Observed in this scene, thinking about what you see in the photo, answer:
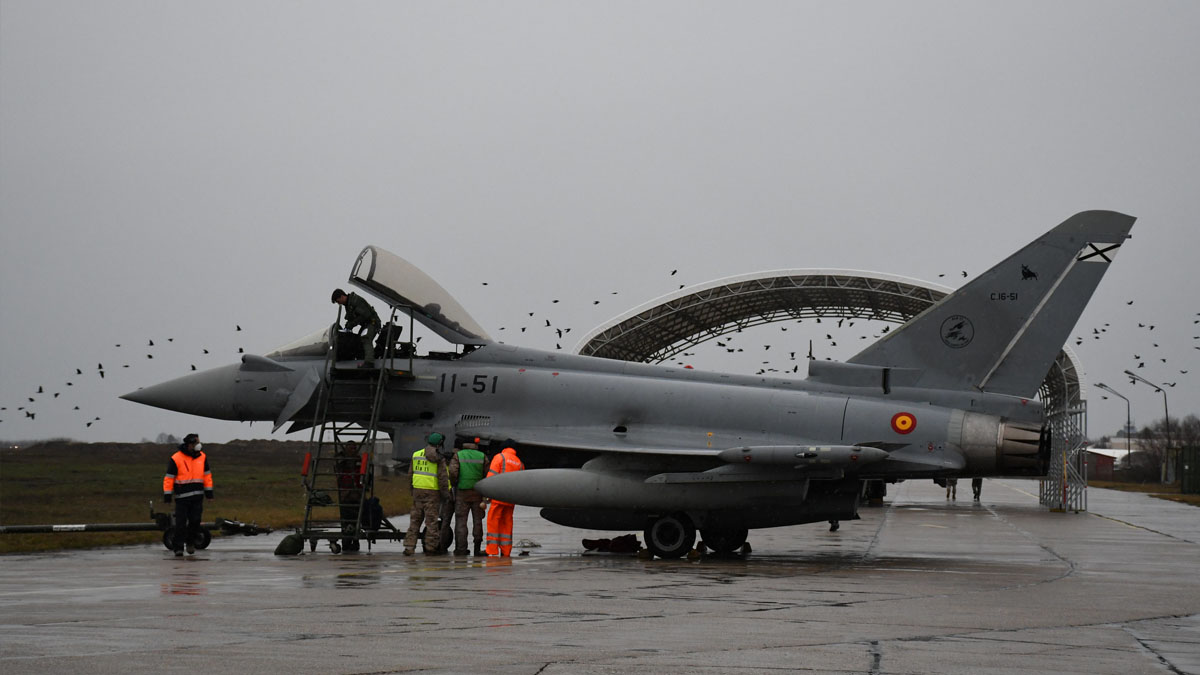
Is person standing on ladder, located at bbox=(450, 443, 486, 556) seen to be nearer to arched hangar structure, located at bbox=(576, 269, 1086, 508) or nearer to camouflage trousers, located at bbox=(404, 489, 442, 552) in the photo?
camouflage trousers, located at bbox=(404, 489, 442, 552)

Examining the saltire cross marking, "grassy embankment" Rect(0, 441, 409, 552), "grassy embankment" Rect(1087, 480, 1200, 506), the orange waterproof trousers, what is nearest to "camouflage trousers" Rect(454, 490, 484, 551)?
the orange waterproof trousers

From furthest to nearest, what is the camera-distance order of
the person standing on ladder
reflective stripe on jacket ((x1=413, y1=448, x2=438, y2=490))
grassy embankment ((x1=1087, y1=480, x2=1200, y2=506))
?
grassy embankment ((x1=1087, y1=480, x2=1200, y2=506)), the person standing on ladder, reflective stripe on jacket ((x1=413, y1=448, x2=438, y2=490))

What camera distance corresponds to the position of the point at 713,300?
4188 centimetres

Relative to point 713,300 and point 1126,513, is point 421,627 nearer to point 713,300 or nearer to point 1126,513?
point 1126,513

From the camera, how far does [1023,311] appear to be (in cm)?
1539

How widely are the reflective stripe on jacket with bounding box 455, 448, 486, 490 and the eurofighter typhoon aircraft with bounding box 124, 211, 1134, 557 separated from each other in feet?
2.27

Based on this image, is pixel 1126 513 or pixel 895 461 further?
pixel 1126 513

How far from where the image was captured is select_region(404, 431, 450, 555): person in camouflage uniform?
1580 centimetres

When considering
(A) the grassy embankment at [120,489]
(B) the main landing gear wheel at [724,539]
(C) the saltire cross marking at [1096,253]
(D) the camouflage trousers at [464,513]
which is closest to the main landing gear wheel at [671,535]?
(B) the main landing gear wheel at [724,539]

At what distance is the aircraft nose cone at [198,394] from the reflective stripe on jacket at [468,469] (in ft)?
13.7

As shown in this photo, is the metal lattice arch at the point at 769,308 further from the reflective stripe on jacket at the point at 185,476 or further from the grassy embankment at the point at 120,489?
the reflective stripe on jacket at the point at 185,476

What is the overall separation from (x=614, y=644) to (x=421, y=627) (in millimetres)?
1405

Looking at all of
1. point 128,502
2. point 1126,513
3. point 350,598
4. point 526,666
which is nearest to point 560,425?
point 350,598

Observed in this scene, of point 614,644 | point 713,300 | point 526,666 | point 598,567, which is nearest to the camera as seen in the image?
point 526,666
